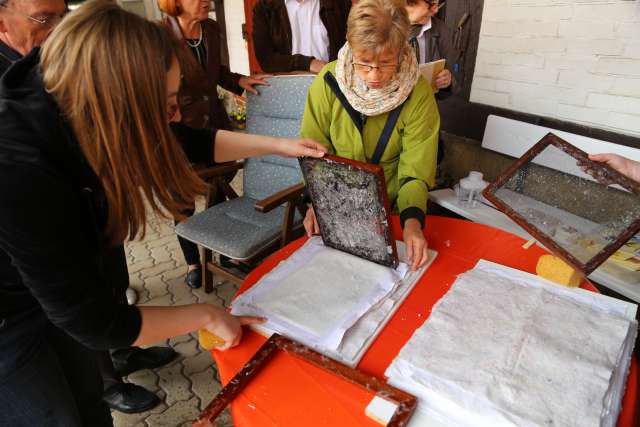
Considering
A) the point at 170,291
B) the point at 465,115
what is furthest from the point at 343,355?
the point at 465,115

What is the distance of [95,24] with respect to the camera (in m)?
0.72

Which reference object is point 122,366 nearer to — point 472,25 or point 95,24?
point 95,24

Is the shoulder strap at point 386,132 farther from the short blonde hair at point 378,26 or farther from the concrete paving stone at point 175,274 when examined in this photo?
the concrete paving stone at point 175,274

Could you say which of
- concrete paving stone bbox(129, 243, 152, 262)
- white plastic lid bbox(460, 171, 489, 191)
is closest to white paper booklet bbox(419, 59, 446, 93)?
white plastic lid bbox(460, 171, 489, 191)

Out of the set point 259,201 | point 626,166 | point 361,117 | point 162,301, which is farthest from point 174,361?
point 626,166

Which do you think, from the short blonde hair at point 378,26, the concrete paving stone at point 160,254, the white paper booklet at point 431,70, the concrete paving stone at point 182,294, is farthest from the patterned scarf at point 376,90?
the concrete paving stone at point 160,254

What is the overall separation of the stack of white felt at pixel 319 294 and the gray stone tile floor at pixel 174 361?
1.29ft

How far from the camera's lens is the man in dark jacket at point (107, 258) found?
5.60 feet

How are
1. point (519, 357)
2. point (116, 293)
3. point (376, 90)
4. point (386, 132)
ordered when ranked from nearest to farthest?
point (519, 357)
point (376, 90)
point (386, 132)
point (116, 293)

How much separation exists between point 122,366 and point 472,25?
3.06 metres

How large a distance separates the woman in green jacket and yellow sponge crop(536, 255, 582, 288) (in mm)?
383

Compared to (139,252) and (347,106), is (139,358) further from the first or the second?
(347,106)

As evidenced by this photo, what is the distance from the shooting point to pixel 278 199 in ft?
6.69

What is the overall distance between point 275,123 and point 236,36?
155 inches
